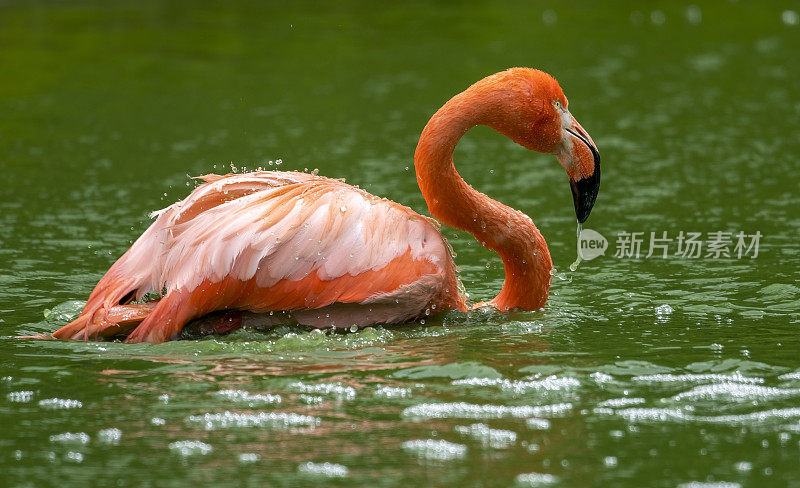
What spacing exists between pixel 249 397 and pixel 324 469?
88 centimetres

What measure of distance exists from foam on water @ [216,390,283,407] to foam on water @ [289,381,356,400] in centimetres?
14

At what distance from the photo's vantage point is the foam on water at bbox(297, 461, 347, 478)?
13.7 ft

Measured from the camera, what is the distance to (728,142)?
1097 cm

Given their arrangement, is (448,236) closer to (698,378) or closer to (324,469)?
(698,378)

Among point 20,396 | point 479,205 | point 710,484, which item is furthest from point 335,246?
point 710,484

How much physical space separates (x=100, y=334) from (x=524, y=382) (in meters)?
2.22

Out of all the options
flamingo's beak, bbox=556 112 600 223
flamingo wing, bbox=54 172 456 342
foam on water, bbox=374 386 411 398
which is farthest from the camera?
flamingo's beak, bbox=556 112 600 223

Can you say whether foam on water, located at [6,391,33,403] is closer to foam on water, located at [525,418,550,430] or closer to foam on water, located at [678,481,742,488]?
foam on water, located at [525,418,550,430]

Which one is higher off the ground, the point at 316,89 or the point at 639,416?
the point at 316,89

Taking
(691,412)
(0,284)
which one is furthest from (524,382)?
(0,284)

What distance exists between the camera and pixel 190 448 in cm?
444

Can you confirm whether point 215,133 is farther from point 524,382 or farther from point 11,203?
point 524,382

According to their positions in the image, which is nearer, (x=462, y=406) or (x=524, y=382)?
(x=462, y=406)

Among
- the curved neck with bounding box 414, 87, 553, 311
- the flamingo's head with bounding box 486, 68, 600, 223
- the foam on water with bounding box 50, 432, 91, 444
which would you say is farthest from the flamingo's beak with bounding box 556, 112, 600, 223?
the foam on water with bounding box 50, 432, 91, 444
